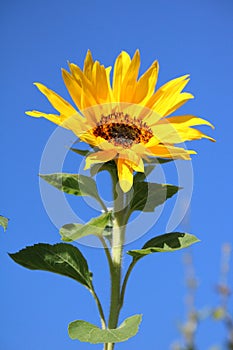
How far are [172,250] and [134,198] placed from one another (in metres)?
0.22

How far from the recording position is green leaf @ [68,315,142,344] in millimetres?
1261

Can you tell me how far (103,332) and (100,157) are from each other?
47 centimetres

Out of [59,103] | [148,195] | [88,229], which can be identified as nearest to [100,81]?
[59,103]

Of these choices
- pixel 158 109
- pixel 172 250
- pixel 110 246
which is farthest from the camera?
pixel 158 109

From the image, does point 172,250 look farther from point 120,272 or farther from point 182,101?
point 182,101

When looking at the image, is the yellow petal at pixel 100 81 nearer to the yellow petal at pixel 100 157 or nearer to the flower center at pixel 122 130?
the flower center at pixel 122 130

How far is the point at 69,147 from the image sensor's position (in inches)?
59.1

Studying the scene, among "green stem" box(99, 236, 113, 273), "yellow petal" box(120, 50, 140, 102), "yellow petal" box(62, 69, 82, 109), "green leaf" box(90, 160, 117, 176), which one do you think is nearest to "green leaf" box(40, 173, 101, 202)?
"green leaf" box(90, 160, 117, 176)

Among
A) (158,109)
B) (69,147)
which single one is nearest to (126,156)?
(69,147)

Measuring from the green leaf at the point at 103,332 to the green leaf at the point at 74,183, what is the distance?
36 centimetres

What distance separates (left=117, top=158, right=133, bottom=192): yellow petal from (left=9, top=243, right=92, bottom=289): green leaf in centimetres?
22

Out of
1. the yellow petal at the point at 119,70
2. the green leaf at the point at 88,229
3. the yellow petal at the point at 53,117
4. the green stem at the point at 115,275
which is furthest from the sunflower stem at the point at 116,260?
the yellow petal at the point at 119,70

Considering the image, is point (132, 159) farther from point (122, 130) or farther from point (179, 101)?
point (179, 101)

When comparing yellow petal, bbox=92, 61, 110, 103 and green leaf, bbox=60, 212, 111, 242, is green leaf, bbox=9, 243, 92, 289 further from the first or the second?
yellow petal, bbox=92, 61, 110, 103
